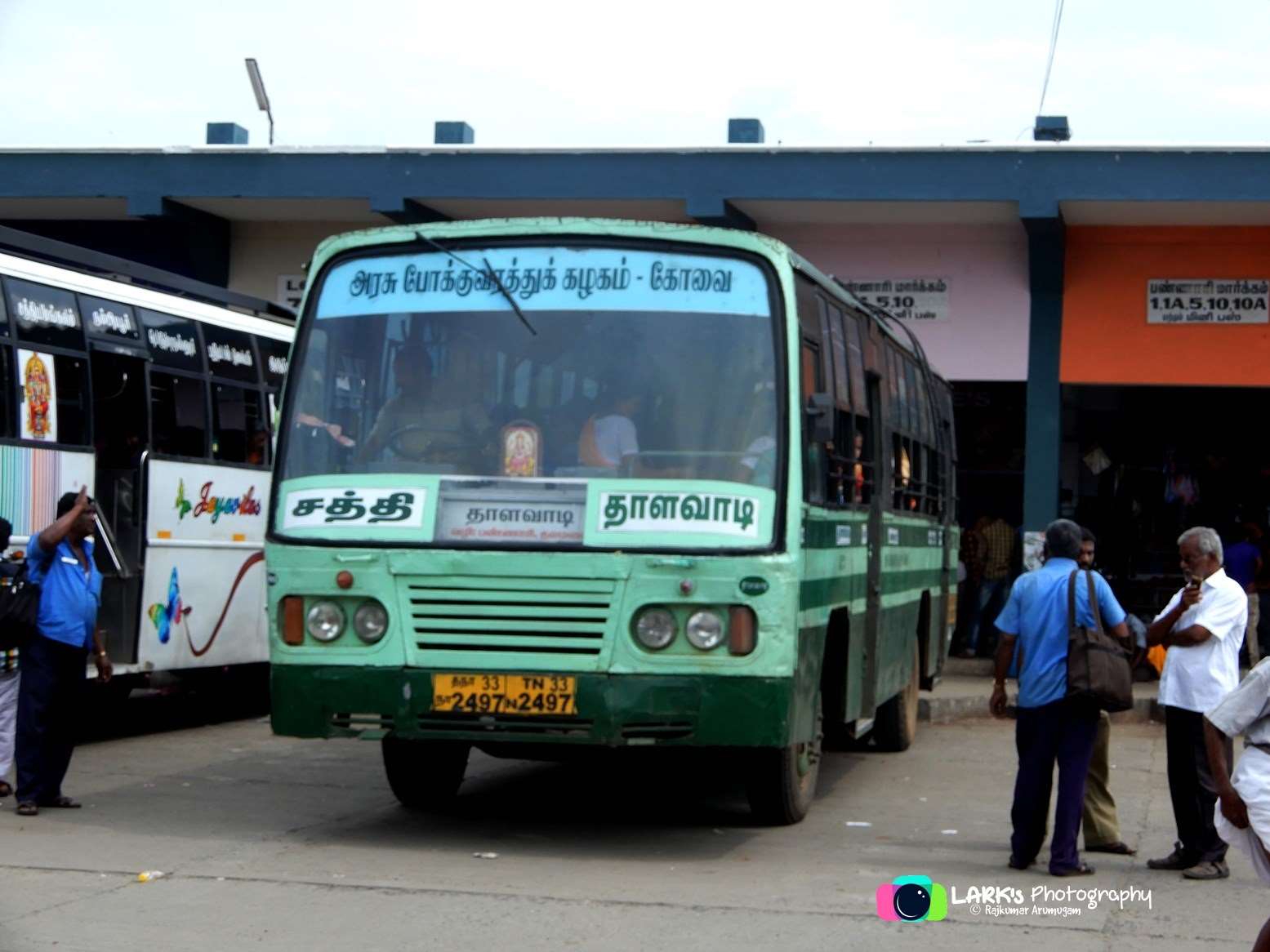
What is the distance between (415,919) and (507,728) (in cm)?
138

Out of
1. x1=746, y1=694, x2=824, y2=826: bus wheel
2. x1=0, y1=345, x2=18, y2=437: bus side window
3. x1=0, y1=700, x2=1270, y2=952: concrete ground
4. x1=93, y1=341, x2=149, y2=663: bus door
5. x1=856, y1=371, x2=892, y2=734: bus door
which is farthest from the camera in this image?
x1=93, y1=341, x2=149, y2=663: bus door

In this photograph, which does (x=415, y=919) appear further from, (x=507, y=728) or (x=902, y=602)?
(x=902, y=602)

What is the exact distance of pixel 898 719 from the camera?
44.2 feet

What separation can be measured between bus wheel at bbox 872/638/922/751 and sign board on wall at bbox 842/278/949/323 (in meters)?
5.96

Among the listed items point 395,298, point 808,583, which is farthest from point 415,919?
point 395,298

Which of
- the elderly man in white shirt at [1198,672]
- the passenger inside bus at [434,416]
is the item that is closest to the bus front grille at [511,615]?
the passenger inside bus at [434,416]

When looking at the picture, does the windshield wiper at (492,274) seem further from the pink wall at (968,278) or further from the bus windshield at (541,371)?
the pink wall at (968,278)

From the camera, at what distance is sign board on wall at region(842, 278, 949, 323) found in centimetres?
1911

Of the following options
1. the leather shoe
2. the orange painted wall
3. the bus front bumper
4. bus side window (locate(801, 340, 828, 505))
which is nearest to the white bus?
the bus front bumper

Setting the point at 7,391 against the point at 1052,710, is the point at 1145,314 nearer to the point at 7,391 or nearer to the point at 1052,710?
the point at 1052,710

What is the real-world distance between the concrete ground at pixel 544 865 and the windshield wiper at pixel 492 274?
2.53m

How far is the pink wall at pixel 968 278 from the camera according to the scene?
18.9 meters

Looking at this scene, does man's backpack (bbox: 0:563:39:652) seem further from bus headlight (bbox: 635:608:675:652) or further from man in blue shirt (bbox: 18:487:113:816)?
bus headlight (bbox: 635:608:675:652)

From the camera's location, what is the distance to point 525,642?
322 inches
